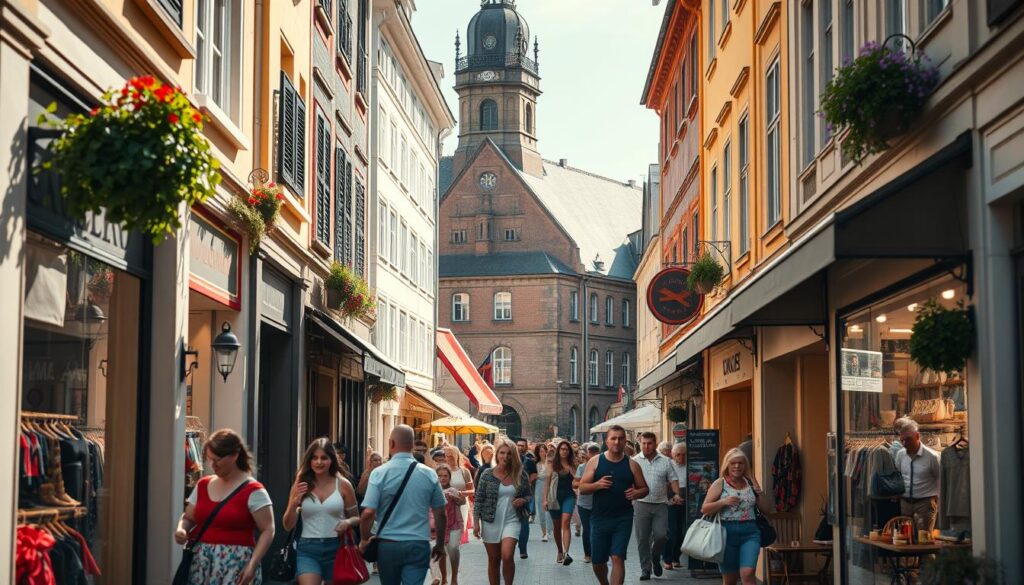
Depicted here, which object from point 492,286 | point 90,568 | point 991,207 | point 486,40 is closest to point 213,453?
point 90,568

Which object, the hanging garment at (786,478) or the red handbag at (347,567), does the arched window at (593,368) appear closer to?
the hanging garment at (786,478)

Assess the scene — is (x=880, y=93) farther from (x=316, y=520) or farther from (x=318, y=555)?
(x=318, y=555)

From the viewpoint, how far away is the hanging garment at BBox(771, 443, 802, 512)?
1709 cm

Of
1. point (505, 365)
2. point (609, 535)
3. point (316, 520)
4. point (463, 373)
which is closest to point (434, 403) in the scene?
point (463, 373)

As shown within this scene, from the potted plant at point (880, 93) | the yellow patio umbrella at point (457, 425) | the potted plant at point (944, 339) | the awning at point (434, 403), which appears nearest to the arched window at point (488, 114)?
→ the awning at point (434, 403)

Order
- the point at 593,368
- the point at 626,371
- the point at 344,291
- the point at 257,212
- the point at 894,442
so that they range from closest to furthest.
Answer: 1. the point at 894,442
2. the point at 257,212
3. the point at 344,291
4. the point at 593,368
5. the point at 626,371

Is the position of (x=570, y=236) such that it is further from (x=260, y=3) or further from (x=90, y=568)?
(x=90, y=568)

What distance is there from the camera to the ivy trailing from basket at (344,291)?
21078mm

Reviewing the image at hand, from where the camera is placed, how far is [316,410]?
2175 centimetres

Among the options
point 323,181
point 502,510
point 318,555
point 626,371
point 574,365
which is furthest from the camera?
point 626,371

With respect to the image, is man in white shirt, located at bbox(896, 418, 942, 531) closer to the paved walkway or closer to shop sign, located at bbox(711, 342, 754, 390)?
the paved walkway

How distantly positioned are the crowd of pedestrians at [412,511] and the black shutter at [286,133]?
12.4 ft

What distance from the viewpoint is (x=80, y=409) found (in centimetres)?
913

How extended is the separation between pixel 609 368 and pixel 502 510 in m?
73.0
